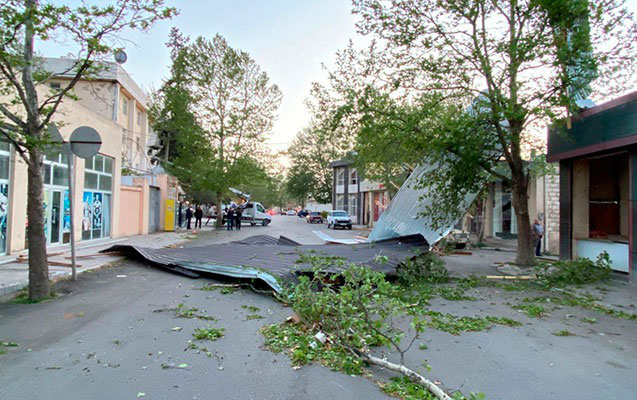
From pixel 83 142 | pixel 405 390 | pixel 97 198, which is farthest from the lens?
pixel 97 198

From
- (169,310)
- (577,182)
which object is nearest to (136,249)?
(169,310)

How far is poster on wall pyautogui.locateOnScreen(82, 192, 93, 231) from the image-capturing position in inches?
607

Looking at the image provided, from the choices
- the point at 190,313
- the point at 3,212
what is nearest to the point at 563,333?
the point at 190,313

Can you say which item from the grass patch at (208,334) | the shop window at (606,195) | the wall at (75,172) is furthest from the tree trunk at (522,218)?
the wall at (75,172)

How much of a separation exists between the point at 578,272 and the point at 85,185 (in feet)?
53.7

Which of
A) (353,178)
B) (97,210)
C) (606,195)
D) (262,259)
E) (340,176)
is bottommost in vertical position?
(262,259)

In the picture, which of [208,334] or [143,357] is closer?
[143,357]

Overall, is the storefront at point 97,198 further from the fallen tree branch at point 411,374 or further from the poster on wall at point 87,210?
the fallen tree branch at point 411,374

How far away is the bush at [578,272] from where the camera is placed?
9430 mm

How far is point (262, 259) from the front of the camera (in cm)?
915

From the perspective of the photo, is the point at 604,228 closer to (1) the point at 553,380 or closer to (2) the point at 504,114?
(2) the point at 504,114

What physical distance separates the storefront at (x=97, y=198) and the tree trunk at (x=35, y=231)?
988 cm

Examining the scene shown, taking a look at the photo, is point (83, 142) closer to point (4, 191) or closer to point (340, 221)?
point (4, 191)

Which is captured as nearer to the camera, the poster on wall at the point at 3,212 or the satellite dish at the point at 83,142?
the satellite dish at the point at 83,142
